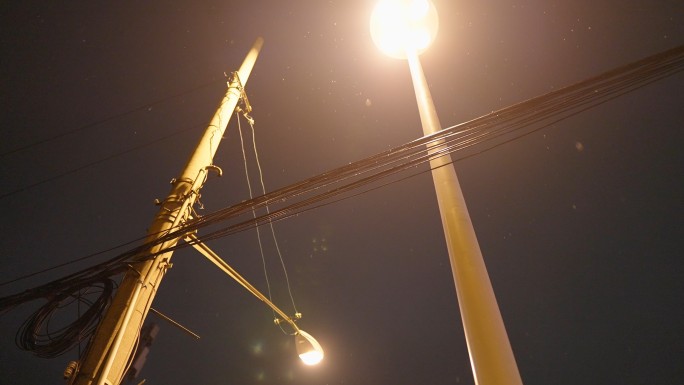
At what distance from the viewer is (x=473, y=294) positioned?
2.56 metres

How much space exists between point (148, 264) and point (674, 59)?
4949 millimetres

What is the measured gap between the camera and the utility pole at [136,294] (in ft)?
9.54

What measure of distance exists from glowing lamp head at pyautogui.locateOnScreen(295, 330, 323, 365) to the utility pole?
2.68 m

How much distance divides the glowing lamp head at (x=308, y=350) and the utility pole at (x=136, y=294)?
2.68 metres

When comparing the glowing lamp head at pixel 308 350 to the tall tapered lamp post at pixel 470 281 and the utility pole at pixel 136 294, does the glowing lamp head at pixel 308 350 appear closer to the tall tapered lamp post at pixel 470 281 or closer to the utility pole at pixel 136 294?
the utility pole at pixel 136 294

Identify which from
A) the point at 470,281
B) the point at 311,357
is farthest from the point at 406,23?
the point at 311,357

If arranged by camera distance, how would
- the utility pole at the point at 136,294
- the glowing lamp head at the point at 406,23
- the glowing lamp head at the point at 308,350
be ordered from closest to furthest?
1. the utility pole at the point at 136,294
2. the glowing lamp head at the point at 308,350
3. the glowing lamp head at the point at 406,23

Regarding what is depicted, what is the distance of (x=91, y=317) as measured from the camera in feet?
12.7

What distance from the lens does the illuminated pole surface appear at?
2.16m

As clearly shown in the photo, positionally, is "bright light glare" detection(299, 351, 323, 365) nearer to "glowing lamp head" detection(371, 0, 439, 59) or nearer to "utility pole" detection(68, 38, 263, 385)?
"utility pole" detection(68, 38, 263, 385)

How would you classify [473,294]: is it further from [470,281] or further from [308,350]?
[308,350]

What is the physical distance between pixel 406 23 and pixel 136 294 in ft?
18.3

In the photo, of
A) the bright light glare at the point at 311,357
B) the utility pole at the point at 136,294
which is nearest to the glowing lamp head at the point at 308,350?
the bright light glare at the point at 311,357

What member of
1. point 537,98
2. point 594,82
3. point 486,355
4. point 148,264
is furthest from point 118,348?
point 594,82
